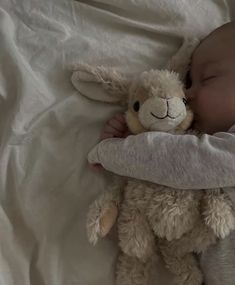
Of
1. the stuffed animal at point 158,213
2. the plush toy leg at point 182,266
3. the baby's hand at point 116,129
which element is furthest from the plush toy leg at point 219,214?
the baby's hand at point 116,129

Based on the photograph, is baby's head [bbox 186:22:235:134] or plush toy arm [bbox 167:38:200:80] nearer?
baby's head [bbox 186:22:235:134]

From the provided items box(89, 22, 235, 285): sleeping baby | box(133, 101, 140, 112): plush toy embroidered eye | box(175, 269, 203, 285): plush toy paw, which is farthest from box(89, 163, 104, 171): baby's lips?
box(175, 269, 203, 285): plush toy paw

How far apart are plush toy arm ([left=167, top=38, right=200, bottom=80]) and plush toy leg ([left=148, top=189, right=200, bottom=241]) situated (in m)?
0.29

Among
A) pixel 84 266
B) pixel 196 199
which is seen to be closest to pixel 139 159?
pixel 196 199

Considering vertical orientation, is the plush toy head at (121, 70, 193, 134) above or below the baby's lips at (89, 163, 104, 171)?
above

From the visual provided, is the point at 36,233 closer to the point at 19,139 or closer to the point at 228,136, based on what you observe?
the point at 19,139

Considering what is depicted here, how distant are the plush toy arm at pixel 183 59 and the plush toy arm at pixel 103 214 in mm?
288

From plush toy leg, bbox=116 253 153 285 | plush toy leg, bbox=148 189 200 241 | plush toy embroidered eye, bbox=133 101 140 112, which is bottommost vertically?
plush toy leg, bbox=116 253 153 285

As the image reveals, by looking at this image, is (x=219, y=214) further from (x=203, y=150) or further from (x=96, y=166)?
(x=96, y=166)

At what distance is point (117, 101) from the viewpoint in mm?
1120

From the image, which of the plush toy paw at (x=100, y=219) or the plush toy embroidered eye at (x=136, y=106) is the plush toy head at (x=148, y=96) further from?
the plush toy paw at (x=100, y=219)

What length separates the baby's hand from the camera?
1.07 m

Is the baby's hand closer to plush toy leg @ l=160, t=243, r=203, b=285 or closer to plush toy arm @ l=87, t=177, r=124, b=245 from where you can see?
plush toy arm @ l=87, t=177, r=124, b=245

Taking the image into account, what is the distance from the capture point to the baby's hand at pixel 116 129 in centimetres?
107
